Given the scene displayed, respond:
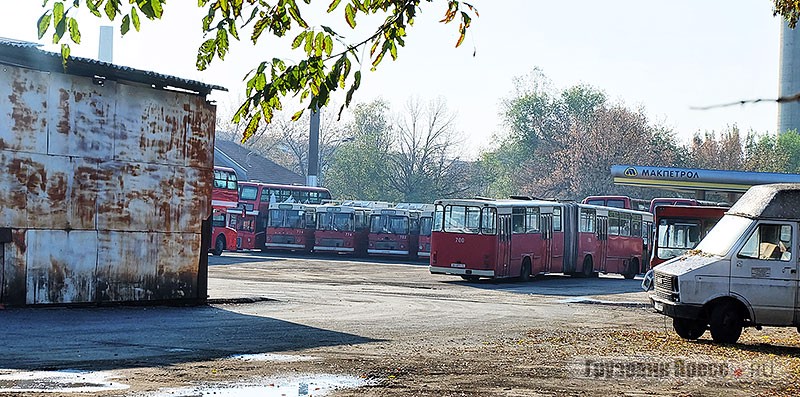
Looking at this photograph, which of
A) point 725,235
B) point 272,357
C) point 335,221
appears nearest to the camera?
point 272,357

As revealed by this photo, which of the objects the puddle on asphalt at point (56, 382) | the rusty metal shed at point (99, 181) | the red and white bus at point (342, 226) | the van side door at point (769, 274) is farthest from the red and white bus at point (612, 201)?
the puddle on asphalt at point (56, 382)

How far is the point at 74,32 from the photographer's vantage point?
6668 mm

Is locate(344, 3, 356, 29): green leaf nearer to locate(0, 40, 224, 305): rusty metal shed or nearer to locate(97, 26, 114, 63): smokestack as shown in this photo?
locate(0, 40, 224, 305): rusty metal shed

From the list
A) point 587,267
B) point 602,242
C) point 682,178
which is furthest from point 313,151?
point 587,267

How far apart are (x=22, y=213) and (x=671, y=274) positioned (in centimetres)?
1088

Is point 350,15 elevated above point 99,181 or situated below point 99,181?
above

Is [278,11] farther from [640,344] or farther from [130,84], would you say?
[130,84]

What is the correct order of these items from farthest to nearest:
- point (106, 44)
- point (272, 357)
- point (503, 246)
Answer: point (106, 44), point (503, 246), point (272, 357)

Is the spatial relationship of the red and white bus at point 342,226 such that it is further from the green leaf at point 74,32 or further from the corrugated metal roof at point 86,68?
the green leaf at point 74,32

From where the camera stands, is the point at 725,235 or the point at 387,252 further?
the point at 387,252

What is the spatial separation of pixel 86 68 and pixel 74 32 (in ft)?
48.3

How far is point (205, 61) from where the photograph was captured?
7570mm

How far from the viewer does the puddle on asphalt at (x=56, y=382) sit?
10703 mm

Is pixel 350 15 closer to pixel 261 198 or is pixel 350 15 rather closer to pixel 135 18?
pixel 135 18
